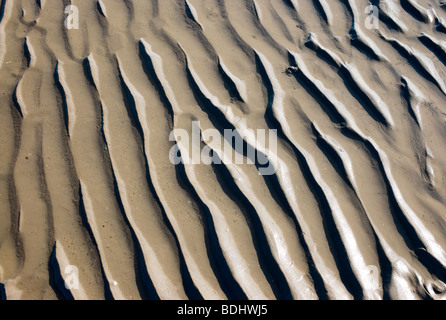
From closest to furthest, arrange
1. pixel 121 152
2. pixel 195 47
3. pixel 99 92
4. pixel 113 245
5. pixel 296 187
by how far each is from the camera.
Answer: pixel 113 245
pixel 296 187
pixel 121 152
pixel 99 92
pixel 195 47

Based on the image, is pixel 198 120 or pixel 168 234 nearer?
pixel 168 234

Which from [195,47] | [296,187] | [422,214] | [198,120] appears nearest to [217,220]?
[296,187]

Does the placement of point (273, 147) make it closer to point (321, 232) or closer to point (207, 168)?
point (207, 168)

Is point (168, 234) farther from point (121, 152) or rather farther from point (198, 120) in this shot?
point (198, 120)

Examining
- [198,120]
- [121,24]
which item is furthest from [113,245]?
[121,24]

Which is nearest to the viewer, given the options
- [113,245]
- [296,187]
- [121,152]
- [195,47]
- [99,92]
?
[113,245]

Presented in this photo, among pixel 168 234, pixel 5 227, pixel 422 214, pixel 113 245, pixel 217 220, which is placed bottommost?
pixel 5 227

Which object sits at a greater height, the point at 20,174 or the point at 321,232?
the point at 321,232
